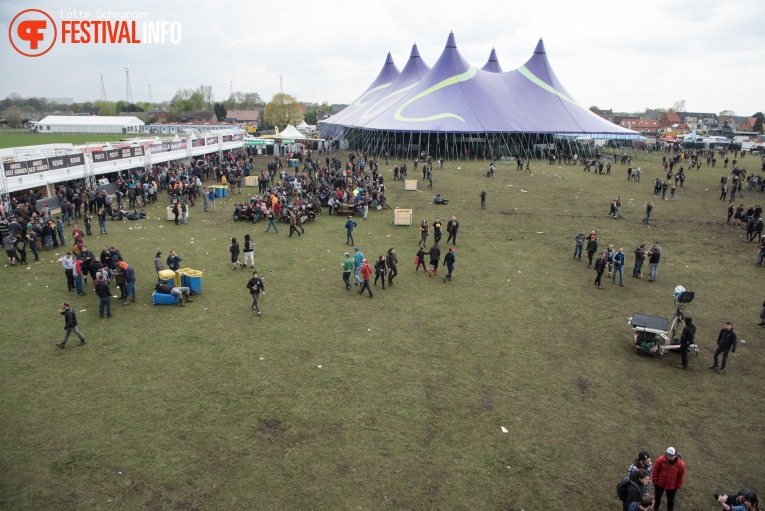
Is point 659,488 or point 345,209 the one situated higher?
point 345,209

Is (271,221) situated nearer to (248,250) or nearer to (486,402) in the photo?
(248,250)

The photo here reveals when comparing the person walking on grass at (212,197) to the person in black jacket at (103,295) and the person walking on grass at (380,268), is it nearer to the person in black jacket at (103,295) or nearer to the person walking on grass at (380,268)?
the person in black jacket at (103,295)

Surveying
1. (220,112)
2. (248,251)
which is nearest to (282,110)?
(220,112)

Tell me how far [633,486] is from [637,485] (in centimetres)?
15

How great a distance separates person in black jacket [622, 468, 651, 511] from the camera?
5602mm

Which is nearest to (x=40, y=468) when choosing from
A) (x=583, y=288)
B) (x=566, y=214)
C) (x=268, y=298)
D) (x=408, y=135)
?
(x=268, y=298)

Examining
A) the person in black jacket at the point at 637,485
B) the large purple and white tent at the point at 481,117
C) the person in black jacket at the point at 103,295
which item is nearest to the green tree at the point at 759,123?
the large purple and white tent at the point at 481,117

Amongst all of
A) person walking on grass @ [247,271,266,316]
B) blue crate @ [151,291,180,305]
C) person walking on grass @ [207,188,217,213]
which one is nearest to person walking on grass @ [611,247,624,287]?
person walking on grass @ [247,271,266,316]

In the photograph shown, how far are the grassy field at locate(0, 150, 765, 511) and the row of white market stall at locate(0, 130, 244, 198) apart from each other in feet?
25.4

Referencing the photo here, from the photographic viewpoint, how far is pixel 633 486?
561 centimetres

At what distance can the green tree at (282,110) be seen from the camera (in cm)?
9124

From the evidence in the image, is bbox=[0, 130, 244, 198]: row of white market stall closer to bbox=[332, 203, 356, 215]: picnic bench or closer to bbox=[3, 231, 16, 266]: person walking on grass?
bbox=[3, 231, 16, 266]: person walking on grass

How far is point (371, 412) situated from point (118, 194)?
19.5 meters

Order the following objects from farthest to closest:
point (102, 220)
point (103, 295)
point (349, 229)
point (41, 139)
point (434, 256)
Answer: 1. point (41, 139)
2. point (102, 220)
3. point (349, 229)
4. point (434, 256)
5. point (103, 295)
